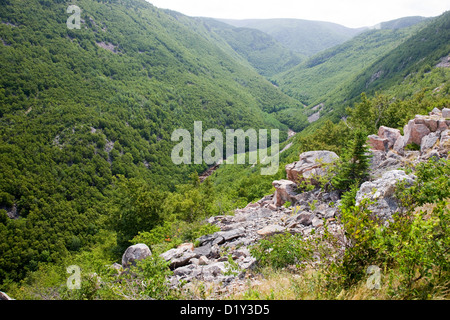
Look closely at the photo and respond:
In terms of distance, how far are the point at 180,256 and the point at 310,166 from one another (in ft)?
45.8

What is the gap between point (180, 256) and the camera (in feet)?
45.8

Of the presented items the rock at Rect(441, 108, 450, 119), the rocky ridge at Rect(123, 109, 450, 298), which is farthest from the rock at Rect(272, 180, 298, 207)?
the rock at Rect(441, 108, 450, 119)

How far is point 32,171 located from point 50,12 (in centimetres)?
15421

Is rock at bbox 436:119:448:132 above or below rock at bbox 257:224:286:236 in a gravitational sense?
above

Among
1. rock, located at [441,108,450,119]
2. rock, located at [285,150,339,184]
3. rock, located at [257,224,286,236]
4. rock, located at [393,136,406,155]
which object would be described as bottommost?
rock, located at [257,224,286,236]

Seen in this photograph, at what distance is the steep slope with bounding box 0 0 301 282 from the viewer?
79625 mm

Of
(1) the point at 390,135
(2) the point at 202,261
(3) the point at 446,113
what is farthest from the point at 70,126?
(3) the point at 446,113

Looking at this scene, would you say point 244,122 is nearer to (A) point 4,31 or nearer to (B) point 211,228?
(A) point 4,31

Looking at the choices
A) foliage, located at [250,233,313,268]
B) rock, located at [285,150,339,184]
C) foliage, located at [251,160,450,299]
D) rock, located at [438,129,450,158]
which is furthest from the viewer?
rock, located at [285,150,339,184]

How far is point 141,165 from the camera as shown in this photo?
12012 cm

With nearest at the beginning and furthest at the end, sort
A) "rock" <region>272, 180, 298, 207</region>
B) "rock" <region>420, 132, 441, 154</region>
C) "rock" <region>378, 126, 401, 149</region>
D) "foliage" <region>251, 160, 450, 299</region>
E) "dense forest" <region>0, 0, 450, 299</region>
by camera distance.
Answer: "foliage" <region>251, 160, 450, 299</region>, "rock" <region>420, 132, 441, 154</region>, "rock" <region>272, 180, 298, 207</region>, "rock" <region>378, 126, 401, 149</region>, "dense forest" <region>0, 0, 450, 299</region>

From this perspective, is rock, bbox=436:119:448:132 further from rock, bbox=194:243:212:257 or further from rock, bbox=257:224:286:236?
rock, bbox=194:243:212:257

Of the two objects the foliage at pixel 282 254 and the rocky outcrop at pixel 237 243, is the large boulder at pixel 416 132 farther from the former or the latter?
the foliage at pixel 282 254
